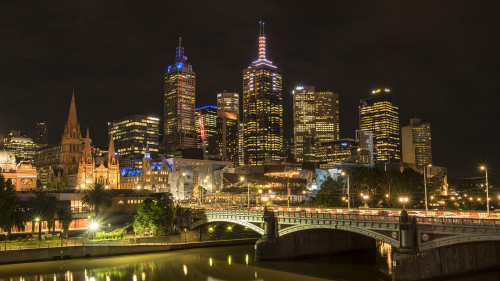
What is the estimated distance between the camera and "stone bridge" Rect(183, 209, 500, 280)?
58969mm

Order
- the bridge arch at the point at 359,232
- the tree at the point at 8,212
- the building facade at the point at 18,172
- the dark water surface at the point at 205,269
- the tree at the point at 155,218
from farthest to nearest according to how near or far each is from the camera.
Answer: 1. the building facade at the point at 18,172
2. the tree at the point at 155,218
3. the tree at the point at 8,212
4. the dark water surface at the point at 205,269
5. the bridge arch at the point at 359,232

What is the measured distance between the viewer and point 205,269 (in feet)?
263

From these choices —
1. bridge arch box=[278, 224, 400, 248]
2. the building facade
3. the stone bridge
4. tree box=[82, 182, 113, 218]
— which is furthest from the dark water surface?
the building facade

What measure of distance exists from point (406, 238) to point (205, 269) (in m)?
34.6

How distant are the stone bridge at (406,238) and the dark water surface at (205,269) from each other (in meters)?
2.72

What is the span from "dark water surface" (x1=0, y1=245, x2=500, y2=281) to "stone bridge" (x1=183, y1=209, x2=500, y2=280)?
8.93 ft

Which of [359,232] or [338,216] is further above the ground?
[338,216]

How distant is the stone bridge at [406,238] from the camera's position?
2322 inches

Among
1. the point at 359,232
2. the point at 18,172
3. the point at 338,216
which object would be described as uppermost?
the point at 18,172

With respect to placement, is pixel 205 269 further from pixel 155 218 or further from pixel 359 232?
pixel 155 218

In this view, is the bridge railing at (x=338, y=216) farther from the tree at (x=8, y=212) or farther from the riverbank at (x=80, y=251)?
the tree at (x=8, y=212)

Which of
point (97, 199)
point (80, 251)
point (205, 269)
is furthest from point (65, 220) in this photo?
point (205, 269)

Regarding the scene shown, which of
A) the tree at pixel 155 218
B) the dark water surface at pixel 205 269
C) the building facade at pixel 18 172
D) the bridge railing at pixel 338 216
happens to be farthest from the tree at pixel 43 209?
the building facade at pixel 18 172

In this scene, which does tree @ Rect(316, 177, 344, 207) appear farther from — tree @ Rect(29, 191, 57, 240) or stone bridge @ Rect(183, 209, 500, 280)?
tree @ Rect(29, 191, 57, 240)
